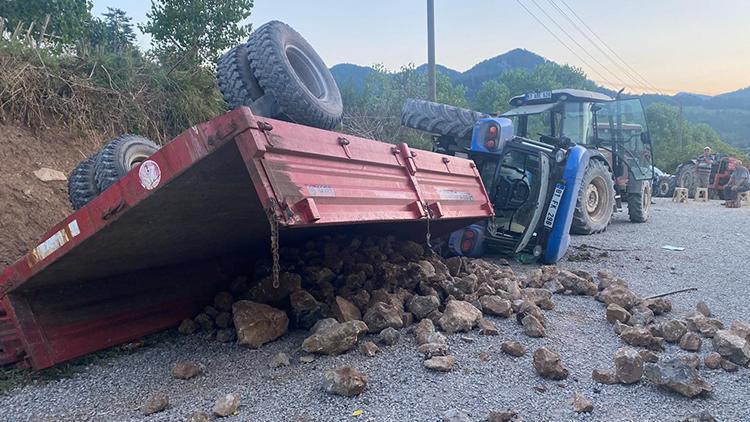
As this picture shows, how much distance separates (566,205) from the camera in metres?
5.46

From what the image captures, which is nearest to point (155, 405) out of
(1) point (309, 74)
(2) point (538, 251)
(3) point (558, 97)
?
(1) point (309, 74)

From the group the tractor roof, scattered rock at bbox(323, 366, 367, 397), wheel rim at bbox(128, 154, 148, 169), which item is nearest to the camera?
scattered rock at bbox(323, 366, 367, 397)

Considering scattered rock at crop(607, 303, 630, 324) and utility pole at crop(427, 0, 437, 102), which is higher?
utility pole at crop(427, 0, 437, 102)

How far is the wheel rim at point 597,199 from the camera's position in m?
7.31

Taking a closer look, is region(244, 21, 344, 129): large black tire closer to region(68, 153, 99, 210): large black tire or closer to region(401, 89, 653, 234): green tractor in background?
region(68, 153, 99, 210): large black tire

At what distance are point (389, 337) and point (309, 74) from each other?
2734mm

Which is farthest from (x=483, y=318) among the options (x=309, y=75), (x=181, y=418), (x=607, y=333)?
(x=309, y=75)

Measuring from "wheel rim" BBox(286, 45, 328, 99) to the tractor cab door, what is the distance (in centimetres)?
611

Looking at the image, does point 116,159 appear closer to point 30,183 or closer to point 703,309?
point 30,183

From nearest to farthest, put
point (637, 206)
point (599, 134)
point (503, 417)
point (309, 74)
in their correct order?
point (503, 417) < point (309, 74) < point (599, 134) < point (637, 206)

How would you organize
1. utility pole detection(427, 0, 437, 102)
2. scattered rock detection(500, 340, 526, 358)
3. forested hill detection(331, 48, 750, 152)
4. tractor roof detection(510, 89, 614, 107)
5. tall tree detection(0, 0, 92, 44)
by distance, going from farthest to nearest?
forested hill detection(331, 48, 750, 152), utility pole detection(427, 0, 437, 102), tall tree detection(0, 0, 92, 44), tractor roof detection(510, 89, 614, 107), scattered rock detection(500, 340, 526, 358)

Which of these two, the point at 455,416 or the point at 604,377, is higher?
the point at 455,416

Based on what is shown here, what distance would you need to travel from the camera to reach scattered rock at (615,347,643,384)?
265 centimetres

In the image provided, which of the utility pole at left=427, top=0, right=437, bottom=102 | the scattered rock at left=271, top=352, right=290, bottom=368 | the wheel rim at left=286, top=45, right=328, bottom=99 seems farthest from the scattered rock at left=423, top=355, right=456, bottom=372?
the utility pole at left=427, top=0, right=437, bottom=102
